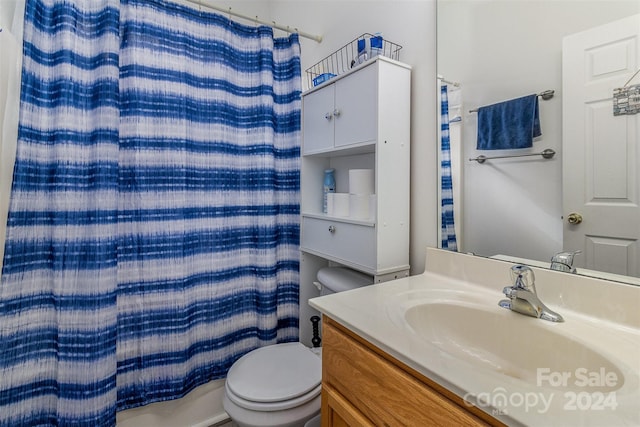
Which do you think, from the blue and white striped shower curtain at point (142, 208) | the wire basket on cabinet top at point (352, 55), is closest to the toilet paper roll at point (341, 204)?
the blue and white striped shower curtain at point (142, 208)

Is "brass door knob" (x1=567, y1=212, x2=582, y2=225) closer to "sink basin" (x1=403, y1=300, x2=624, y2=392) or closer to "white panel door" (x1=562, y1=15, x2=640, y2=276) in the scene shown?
"white panel door" (x1=562, y1=15, x2=640, y2=276)

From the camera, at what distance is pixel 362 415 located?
0.76 m

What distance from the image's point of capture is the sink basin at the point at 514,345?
64 cm

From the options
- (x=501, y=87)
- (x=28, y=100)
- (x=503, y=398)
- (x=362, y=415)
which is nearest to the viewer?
(x=503, y=398)

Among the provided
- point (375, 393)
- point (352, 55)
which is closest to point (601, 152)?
point (375, 393)

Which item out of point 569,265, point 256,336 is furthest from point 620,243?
point 256,336

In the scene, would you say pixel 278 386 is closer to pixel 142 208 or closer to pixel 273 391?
pixel 273 391

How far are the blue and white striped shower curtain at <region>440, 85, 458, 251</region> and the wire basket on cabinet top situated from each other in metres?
0.31

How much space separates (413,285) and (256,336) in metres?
0.96

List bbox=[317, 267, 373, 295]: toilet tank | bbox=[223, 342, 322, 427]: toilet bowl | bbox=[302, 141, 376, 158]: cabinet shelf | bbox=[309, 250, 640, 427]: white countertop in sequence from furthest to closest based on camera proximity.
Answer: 1. bbox=[317, 267, 373, 295]: toilet tank
2. bbox=[302, 141, 376, 158]: cabinet shelf
3. bbox=[223, 342, 322, 427]: toilet bowl
4. bbox=[309, 250, 640, 427]: white countertop

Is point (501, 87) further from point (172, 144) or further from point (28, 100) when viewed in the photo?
point (28, 100)

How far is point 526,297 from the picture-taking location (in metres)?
0.80

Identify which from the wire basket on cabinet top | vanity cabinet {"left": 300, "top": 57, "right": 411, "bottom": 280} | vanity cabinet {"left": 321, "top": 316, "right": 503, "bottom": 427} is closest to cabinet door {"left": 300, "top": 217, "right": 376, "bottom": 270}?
vanity cabinet {"left": 300, "top": 57, "right": 411, "bottom": 280}

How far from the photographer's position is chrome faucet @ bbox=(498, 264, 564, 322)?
78 centimetres
